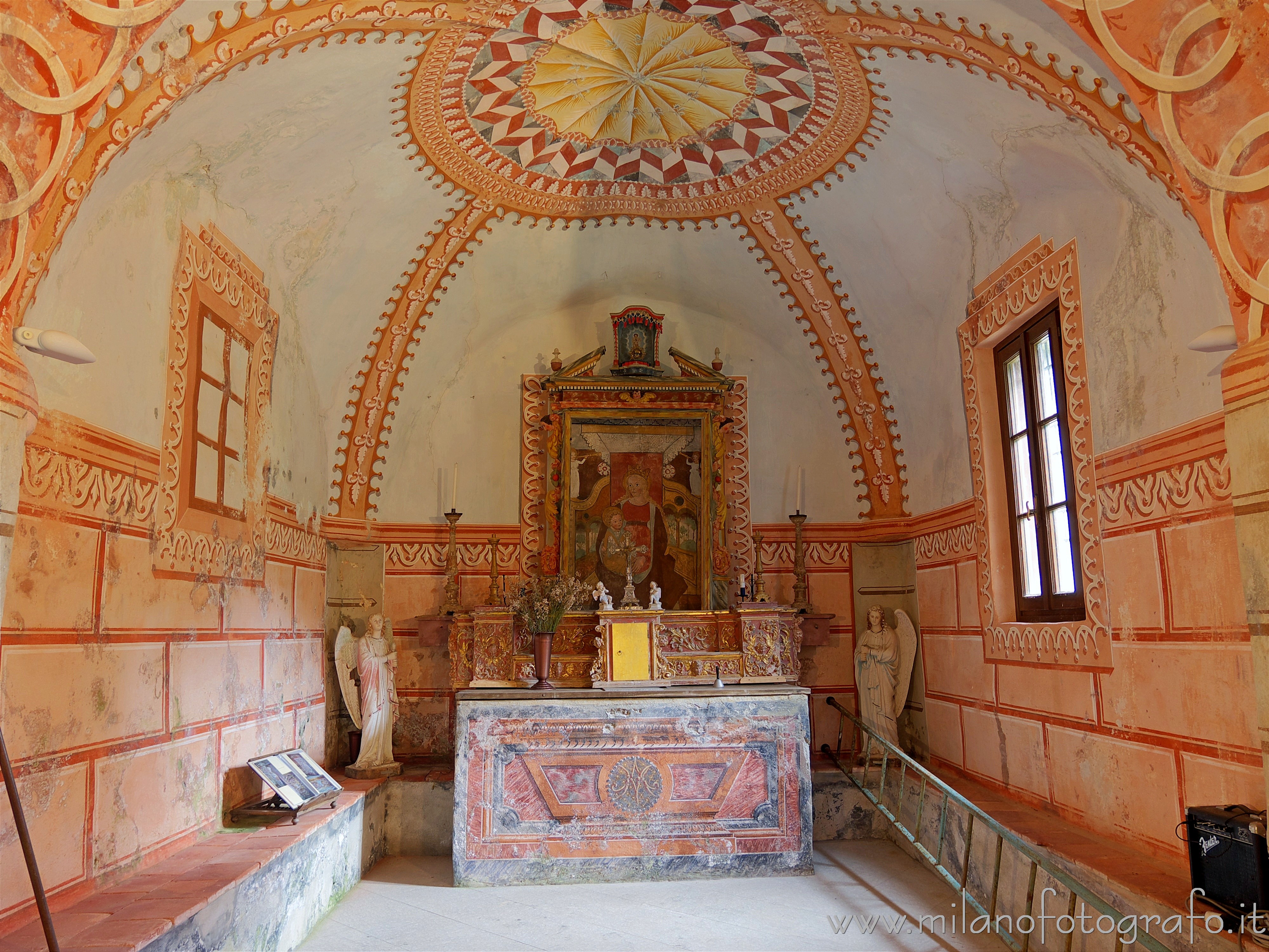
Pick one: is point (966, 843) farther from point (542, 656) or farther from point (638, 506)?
point (638, 506)

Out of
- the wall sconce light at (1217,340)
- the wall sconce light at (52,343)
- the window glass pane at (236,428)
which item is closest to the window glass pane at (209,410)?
the window glass pane at (236,428)

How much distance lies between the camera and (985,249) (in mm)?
6453

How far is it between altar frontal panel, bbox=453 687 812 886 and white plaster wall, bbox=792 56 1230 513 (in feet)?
8.47

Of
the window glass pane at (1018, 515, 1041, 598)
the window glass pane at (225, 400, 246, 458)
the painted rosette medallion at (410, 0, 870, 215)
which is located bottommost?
the window glass pane at (1018, 515, 1041, 598)

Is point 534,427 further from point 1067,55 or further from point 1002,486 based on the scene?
point 1067,55

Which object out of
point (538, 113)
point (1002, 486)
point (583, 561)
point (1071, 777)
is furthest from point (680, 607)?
point (538, 113)

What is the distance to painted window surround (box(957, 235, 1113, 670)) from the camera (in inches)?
210

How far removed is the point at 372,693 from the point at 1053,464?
536cm

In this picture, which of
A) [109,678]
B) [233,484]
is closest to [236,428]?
[233,484]

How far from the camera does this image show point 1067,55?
430 centimetres

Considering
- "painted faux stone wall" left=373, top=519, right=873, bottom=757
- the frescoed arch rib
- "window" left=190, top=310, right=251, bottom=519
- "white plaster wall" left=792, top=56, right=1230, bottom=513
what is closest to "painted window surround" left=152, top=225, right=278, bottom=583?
"window" left=190, top=310, right=251, bottom=519

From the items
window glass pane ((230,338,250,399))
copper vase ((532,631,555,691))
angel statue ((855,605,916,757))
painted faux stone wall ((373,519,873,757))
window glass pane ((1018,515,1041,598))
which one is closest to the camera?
window glass pane ((230,338,250,399))

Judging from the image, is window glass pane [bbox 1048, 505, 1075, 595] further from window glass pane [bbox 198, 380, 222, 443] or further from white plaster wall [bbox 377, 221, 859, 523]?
window glass pane [bbox 198, 380, 222, 443]

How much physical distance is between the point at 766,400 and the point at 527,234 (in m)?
2.73
